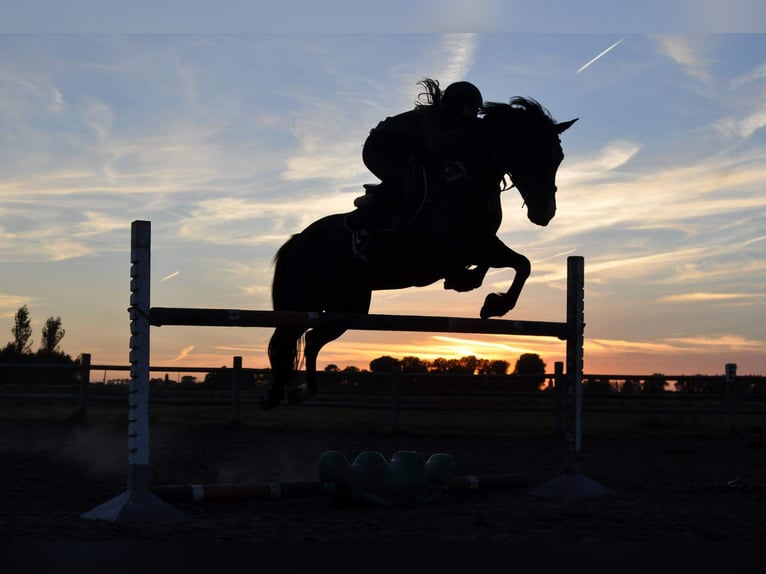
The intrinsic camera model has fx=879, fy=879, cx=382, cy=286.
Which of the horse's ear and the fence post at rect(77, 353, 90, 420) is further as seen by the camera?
the fence post at rect(77, 353, 90, 420)

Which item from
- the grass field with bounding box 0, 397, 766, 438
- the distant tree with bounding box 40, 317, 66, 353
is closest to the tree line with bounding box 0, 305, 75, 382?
the distant tree with bounding box 40, 317, 66, 353

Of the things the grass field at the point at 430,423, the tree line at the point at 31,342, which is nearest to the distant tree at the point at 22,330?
the tree line at the point at 31,342

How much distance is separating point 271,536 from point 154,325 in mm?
1258

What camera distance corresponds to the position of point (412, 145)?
5016 mm

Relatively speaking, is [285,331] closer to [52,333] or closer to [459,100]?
[459,100]

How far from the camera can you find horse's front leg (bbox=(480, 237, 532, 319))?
16.1 feet

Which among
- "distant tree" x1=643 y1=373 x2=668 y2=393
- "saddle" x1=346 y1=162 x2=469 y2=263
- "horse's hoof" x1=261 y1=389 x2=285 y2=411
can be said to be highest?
"saddle" x1=346 y1=162 x2=469 y2=263

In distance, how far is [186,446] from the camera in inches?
382

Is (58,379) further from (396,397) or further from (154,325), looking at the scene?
(154,325)

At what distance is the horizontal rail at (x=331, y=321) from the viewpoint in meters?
4.46

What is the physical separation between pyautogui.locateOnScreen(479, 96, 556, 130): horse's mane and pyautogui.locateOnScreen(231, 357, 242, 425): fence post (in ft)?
29.9

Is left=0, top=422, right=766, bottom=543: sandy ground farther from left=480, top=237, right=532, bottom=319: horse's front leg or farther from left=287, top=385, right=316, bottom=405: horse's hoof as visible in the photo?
left=480, top=237, right=532, bottom=319: horse's front leg

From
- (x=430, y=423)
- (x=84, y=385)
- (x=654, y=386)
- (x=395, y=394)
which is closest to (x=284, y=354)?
(x=395, y=394)

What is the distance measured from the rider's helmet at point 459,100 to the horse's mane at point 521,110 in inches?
4.1
